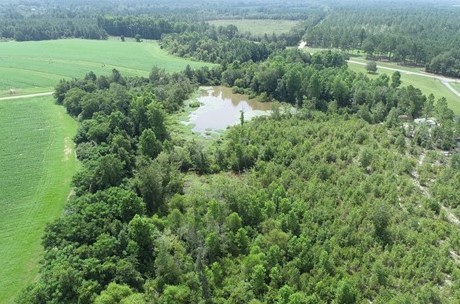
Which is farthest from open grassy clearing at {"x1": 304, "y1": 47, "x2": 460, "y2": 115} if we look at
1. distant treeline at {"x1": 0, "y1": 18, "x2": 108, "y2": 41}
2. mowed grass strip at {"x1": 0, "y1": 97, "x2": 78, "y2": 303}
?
distant treeline at {"x1": 0, "y1": 18, "x2": 108, "y2": 41}

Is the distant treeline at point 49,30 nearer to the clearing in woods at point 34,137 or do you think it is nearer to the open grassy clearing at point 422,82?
the clearing in woods at point 34,137

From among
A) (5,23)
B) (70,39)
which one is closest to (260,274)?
(70,39)

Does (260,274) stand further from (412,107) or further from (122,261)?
(412,107)

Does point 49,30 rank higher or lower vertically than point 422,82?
higher

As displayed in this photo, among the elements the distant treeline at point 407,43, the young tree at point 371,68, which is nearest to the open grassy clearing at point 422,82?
the young tree at point 371,68

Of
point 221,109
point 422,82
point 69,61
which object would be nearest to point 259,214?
point 221,109

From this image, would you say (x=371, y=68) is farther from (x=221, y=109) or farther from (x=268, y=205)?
(x=268, y=205)

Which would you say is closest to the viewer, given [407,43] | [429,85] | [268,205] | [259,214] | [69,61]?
[259,214]
